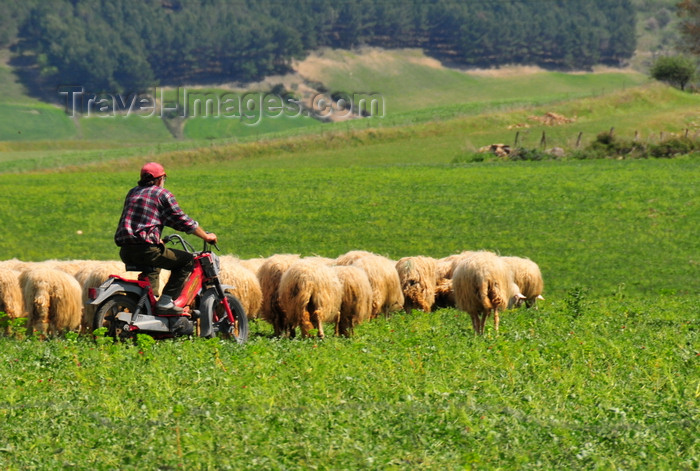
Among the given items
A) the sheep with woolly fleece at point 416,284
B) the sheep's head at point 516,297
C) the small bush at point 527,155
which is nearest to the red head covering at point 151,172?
the sheep with woolly fleece at point 416,284

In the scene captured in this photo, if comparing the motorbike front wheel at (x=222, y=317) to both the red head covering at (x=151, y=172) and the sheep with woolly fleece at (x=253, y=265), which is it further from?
the sheep with woolly fleece at (x=253, y=265)

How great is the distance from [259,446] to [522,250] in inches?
841

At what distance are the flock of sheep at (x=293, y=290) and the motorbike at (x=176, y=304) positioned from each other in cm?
190

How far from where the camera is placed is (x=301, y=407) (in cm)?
797

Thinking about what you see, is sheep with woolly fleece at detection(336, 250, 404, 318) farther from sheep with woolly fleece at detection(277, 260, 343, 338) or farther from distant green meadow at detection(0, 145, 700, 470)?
sheep with woolly fleece at detection(277, 260, 343, 338)

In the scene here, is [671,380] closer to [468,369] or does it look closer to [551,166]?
[468,369]

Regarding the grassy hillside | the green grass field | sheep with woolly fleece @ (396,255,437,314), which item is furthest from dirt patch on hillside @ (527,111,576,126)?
the grassy hillside

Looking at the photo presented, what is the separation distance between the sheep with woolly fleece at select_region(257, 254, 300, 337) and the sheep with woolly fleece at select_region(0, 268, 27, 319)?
3736 mm

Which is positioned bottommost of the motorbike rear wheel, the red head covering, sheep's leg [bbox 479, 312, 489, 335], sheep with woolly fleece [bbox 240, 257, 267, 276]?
sheep's leg [bbox 479, 312, 489, 335]

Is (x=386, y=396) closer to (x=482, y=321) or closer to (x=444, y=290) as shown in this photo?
(x=482, y=321)

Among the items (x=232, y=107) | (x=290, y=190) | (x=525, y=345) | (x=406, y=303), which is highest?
(x=525, y=345)

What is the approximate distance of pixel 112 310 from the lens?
448 inches

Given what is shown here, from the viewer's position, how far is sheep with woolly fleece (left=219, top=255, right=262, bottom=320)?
15.1 meters

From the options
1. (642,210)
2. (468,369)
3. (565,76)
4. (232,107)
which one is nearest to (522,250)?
(642,210)
